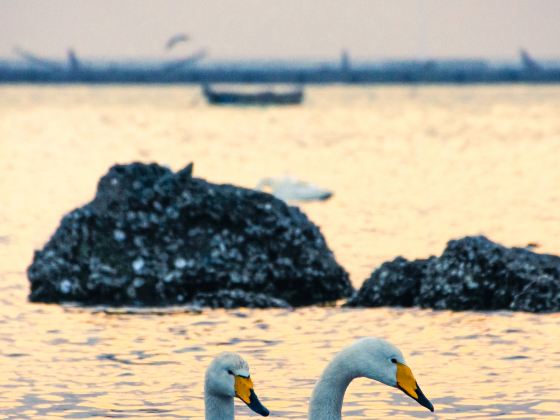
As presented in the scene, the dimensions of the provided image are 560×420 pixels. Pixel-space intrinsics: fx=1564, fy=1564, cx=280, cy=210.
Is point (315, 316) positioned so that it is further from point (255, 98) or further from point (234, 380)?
point (255, 98)

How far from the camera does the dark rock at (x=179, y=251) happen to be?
19453 millimetres

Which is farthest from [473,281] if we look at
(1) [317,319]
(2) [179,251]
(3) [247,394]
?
(3) [247,394]

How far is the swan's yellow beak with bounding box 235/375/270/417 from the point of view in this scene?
10828mm

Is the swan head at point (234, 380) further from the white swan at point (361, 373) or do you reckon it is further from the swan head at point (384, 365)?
the swan head at point (384, 365)

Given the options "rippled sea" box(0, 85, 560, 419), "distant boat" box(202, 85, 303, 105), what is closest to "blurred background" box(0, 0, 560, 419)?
"rippled sea" box(0, 85, 560, 419)

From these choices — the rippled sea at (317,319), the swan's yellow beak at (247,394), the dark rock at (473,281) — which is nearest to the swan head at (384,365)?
the swan's yellow beak at (247,394)

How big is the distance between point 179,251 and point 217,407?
8.60 metres

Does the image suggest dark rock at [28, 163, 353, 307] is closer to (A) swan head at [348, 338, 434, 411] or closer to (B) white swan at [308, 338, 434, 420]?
(B) white swan at [308, 338, 434, 420]

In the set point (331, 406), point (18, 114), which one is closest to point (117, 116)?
point (18, 114)

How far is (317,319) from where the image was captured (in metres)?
18.8

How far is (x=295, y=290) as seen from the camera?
19750mm

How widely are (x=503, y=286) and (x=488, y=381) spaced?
3.71 meters

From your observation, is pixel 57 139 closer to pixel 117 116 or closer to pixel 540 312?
pixel 117 116

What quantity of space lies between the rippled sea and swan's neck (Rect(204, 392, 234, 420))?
117 inches
